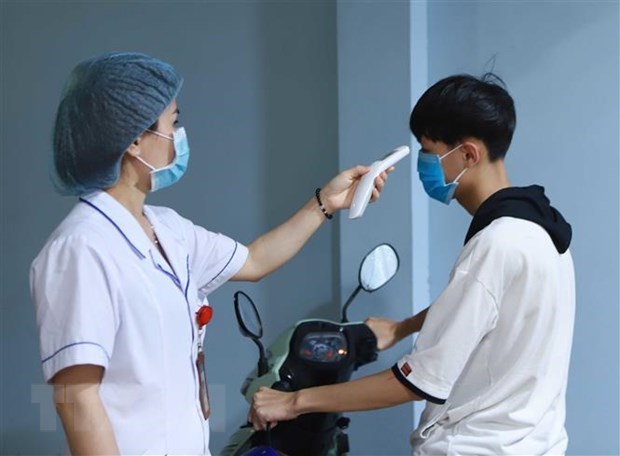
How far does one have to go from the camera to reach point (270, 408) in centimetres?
168

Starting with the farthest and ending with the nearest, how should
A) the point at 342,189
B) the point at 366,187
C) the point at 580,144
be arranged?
the point at 580,144
the point at 342,189
the point at 366,187

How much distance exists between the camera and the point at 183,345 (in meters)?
1.49

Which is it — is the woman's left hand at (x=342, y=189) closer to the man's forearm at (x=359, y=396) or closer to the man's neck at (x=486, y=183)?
the man's neck at (x=486, y=183)

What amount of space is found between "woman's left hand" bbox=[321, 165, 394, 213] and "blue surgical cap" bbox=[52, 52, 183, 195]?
0.57m

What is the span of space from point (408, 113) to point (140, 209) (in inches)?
39.6

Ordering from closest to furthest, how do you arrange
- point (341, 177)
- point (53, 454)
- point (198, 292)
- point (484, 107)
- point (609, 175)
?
point (484, 107) → point (198, 292) → point (341, 177) → point (609, 175) → point (53, 454)

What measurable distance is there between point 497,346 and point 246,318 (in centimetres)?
56

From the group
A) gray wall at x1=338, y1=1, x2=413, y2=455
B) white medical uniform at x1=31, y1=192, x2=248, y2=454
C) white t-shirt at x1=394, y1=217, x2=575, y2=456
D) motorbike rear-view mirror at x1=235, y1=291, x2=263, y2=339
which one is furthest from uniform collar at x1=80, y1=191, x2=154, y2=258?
gray wall at x1=338, y1=1, x2=413, y2=455

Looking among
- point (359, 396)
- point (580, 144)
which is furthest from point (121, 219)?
point (580, 144)

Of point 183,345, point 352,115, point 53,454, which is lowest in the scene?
point 53,454

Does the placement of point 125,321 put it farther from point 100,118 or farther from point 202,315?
point 100,118

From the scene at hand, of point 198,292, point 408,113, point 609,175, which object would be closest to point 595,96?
point 609,175

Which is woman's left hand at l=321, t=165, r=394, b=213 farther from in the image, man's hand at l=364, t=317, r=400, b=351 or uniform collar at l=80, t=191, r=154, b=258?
uniform collar at l=80, t=191, r=154, b=258

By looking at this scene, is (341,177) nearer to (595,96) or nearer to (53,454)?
(595,96)
